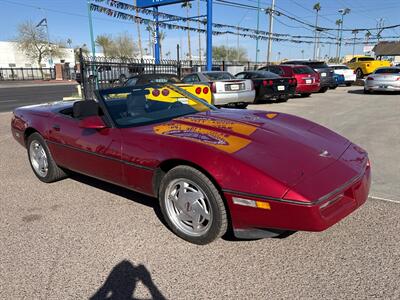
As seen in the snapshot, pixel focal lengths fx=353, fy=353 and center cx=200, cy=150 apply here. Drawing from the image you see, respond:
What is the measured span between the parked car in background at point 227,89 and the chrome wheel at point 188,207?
7.72m

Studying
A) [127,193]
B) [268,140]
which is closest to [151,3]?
[127,193]

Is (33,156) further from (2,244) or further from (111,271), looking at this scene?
(111,271)

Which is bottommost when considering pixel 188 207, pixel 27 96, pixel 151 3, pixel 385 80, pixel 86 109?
pixel 27 96

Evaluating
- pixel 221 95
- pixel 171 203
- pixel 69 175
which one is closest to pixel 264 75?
pixel 221 95

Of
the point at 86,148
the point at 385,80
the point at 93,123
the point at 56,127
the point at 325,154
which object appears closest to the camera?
the point at 325,154

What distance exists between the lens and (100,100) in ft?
12.7

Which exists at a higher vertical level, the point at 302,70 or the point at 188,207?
the point at 302,70

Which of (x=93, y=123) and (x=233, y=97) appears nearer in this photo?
(x=93, y=123)

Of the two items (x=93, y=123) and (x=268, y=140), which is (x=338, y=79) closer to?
(x=268, y=140)

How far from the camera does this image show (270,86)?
1302cm

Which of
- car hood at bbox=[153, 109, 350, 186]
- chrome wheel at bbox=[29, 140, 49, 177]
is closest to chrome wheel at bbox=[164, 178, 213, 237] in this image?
car hood at bbox=[153, 109, 350, 186]

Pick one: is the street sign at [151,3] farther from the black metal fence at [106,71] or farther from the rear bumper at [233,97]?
the rear bumper at [233,97]

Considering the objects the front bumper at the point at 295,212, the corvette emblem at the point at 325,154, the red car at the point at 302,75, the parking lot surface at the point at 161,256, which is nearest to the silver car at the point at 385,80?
the red car at the point at 302,75

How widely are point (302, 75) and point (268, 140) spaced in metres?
13.2
